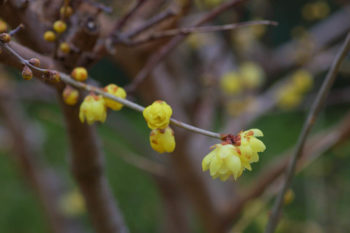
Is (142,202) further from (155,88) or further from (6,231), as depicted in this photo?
(155,88)

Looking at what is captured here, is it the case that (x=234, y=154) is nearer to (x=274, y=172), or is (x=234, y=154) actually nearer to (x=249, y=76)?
(x=274, y=172)

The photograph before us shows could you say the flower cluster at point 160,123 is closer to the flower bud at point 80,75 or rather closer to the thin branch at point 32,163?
the flower bud at point 80,75

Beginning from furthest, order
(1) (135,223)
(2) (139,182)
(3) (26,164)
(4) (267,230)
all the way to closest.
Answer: (2) (139,182), (1) (135,223), (3) (26,164), (4) (267,230)

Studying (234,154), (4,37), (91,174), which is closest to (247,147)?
(234,154)

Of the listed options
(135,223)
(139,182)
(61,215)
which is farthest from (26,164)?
(139,182)

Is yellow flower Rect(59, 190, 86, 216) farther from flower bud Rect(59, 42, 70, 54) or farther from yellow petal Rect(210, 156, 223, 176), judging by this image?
yellow petal Rect(210, 156, 223, 176)

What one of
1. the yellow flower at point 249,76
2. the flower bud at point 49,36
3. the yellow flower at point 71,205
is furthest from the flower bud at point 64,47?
the yellow flower at point 71,205

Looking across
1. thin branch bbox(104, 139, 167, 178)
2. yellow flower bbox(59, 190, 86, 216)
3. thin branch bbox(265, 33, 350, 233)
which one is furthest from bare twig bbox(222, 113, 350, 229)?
yellow flower bbox(59, 190, 86, 216)
